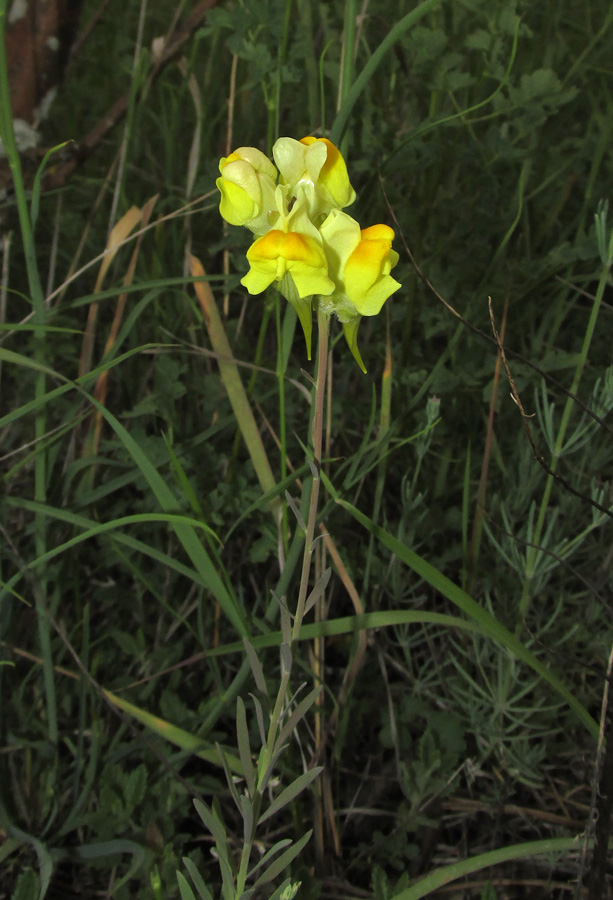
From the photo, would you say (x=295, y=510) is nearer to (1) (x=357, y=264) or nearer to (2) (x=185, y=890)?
(1) (x=357, y=264)

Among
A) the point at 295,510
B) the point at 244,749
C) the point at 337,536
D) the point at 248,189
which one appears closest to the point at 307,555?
the point at 295,510

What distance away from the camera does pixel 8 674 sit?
1083 millimetres

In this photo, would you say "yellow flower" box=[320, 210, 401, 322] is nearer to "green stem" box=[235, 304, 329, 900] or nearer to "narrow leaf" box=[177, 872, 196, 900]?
"green stem" box=[235, 304, 329, 900]

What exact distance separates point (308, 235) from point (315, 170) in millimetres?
58

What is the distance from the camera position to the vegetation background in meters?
0.91

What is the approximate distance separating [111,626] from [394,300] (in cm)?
75

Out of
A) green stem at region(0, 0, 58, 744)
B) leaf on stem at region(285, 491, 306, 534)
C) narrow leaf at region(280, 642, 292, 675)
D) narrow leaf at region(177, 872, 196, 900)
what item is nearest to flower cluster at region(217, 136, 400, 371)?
leaf on stem at region(285, 491, 306, 534)

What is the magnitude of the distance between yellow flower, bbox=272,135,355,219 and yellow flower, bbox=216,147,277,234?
0.02 metres

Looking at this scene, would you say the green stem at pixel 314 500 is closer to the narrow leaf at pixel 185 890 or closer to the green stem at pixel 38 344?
the narrow leaf at pixel 185 890

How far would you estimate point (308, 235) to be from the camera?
0.58 m

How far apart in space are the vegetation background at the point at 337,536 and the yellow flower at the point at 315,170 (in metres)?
0.24

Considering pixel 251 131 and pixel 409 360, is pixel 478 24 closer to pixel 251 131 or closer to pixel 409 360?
pixel 251 131

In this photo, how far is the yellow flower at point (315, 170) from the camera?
58cm

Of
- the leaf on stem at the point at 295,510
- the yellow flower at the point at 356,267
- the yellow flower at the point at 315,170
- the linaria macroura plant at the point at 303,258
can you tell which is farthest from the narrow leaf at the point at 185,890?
the yellow flower at the point at 315,170
